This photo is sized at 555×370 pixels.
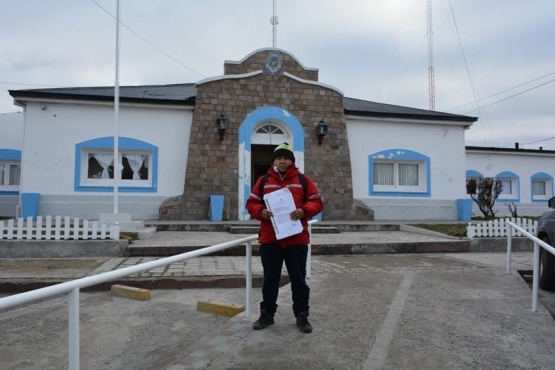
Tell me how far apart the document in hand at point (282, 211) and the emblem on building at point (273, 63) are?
37.5ft

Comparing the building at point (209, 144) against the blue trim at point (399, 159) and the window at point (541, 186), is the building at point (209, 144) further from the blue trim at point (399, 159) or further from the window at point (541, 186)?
the window at point (541, 186)

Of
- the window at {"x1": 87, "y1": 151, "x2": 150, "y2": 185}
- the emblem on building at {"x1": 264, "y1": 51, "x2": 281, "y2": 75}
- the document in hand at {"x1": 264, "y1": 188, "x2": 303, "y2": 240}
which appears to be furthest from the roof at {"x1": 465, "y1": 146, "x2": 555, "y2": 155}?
the document in hand at {"x1": 264, "y1": 188, "x2": 303, "y2": 240}

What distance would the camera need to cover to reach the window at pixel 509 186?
20344mm

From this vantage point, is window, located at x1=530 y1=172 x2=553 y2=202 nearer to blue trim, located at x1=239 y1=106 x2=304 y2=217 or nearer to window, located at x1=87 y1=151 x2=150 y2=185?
blue trim, located at x1=239 y1=106 x2=304 y2=217

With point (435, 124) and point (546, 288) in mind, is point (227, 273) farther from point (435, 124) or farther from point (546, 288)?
point (435, 124)

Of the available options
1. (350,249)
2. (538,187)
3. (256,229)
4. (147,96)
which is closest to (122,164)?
(147,96)

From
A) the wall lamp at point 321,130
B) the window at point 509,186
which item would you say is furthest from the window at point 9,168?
the window at point 509,186

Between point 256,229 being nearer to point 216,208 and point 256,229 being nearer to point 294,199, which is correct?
point 216,208

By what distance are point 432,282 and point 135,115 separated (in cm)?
1109

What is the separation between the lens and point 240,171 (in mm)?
13922

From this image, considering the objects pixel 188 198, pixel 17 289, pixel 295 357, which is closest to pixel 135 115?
pixel 188 198

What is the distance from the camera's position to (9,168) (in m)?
16.4

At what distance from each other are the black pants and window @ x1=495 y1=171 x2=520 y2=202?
774 inches

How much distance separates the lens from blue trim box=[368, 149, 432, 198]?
1538 cm
